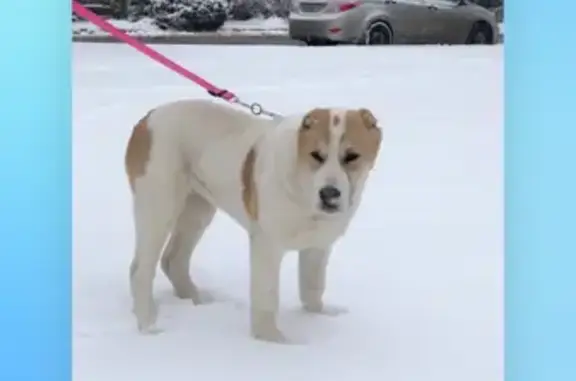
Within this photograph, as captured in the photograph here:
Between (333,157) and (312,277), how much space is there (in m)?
0.15

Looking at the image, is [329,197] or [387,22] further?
[387,22]

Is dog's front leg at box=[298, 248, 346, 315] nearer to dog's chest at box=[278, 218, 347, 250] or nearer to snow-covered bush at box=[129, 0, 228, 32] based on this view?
dog's chest at box=[278, 218, 347, 250]

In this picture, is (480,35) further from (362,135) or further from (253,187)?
(253,187)

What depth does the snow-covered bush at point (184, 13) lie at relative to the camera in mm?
1293

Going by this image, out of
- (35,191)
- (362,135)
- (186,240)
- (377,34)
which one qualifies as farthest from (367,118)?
(35,191)

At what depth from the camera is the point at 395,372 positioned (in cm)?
127

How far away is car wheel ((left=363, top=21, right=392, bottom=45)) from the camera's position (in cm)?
130

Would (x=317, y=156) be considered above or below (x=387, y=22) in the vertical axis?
below

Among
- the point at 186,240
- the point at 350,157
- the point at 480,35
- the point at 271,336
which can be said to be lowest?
the point at 271,336

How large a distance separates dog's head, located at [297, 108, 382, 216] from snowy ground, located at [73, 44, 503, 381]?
0.15 feet

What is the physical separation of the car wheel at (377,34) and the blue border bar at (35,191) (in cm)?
34

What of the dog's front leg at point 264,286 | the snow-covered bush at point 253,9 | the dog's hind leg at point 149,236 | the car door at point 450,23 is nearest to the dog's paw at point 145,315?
the dog's hind leg at point 149,236

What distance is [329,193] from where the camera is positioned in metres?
1.20

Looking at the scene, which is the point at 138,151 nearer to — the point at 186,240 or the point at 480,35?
the point at 186,240
